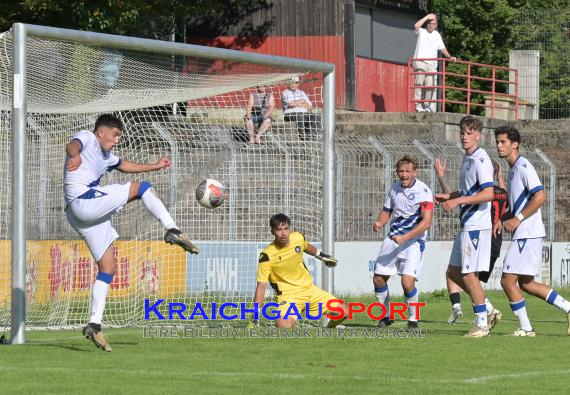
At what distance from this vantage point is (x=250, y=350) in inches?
452

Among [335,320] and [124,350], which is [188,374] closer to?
[124,350]

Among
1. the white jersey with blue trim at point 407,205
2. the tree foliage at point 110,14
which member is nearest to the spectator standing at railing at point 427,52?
the tree foliage at point 110,14

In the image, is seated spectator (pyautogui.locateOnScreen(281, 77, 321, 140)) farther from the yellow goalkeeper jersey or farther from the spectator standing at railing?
the spectator standing at railing

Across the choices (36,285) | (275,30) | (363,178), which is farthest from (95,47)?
(275,30)

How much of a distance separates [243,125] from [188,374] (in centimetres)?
830

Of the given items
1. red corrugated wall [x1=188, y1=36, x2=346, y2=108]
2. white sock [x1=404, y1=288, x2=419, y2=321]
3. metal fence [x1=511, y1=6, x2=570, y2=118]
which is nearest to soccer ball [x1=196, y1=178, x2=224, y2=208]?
white sock [x1=404, y1=288, x2=419, y2=321]

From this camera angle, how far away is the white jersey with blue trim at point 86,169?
11.6 m

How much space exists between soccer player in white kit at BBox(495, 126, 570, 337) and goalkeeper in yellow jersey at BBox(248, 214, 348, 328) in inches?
66.5

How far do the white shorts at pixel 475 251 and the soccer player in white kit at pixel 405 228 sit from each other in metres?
1.48

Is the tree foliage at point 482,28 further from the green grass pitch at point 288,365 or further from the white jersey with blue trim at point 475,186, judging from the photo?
the green grass pitch at point 288,365

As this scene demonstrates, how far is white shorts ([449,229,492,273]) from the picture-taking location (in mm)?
13109

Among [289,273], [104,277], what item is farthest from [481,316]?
[104,277]

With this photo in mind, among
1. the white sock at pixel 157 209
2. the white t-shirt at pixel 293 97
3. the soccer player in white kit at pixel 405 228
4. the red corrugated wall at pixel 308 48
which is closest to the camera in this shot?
the white sock at pixel 157 209

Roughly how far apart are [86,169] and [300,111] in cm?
557
